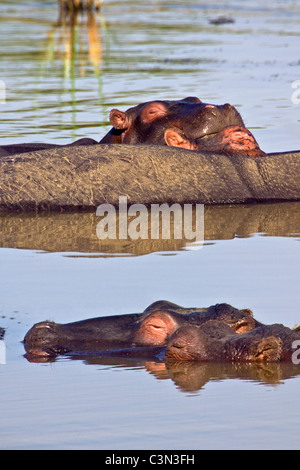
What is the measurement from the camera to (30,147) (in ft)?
36.3

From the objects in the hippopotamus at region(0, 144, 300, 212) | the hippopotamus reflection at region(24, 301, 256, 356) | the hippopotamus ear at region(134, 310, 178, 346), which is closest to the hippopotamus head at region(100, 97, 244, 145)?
the hippopotamus at region(0, 144, 300, 212)

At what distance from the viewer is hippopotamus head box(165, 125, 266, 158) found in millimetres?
10695

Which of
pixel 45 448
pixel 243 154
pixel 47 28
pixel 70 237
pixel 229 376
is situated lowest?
pixel 45 448

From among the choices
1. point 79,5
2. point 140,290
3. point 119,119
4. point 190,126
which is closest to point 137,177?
point 190,126

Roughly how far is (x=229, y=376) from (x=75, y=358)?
0.78m

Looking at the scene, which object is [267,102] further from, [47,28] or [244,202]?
[47,28]

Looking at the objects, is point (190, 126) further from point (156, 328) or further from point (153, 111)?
point (156, 328)

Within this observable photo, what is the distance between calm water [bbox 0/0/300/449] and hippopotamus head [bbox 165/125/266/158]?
0.63 m

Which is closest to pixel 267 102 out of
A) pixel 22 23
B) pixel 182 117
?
Result: pixel 182 117

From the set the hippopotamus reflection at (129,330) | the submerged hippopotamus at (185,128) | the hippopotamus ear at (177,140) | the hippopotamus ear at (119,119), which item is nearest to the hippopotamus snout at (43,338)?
the hippopotamus reflection at (129,330)

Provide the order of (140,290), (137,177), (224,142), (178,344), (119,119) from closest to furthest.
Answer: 1. (178,344)
2. (140,290)
3. (137,177)
4. (224,142)
5. (119,119)

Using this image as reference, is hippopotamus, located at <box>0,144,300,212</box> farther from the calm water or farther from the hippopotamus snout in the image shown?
the hippopotamus snout

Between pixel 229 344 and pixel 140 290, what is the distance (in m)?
1.52

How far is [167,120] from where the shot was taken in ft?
36.1
